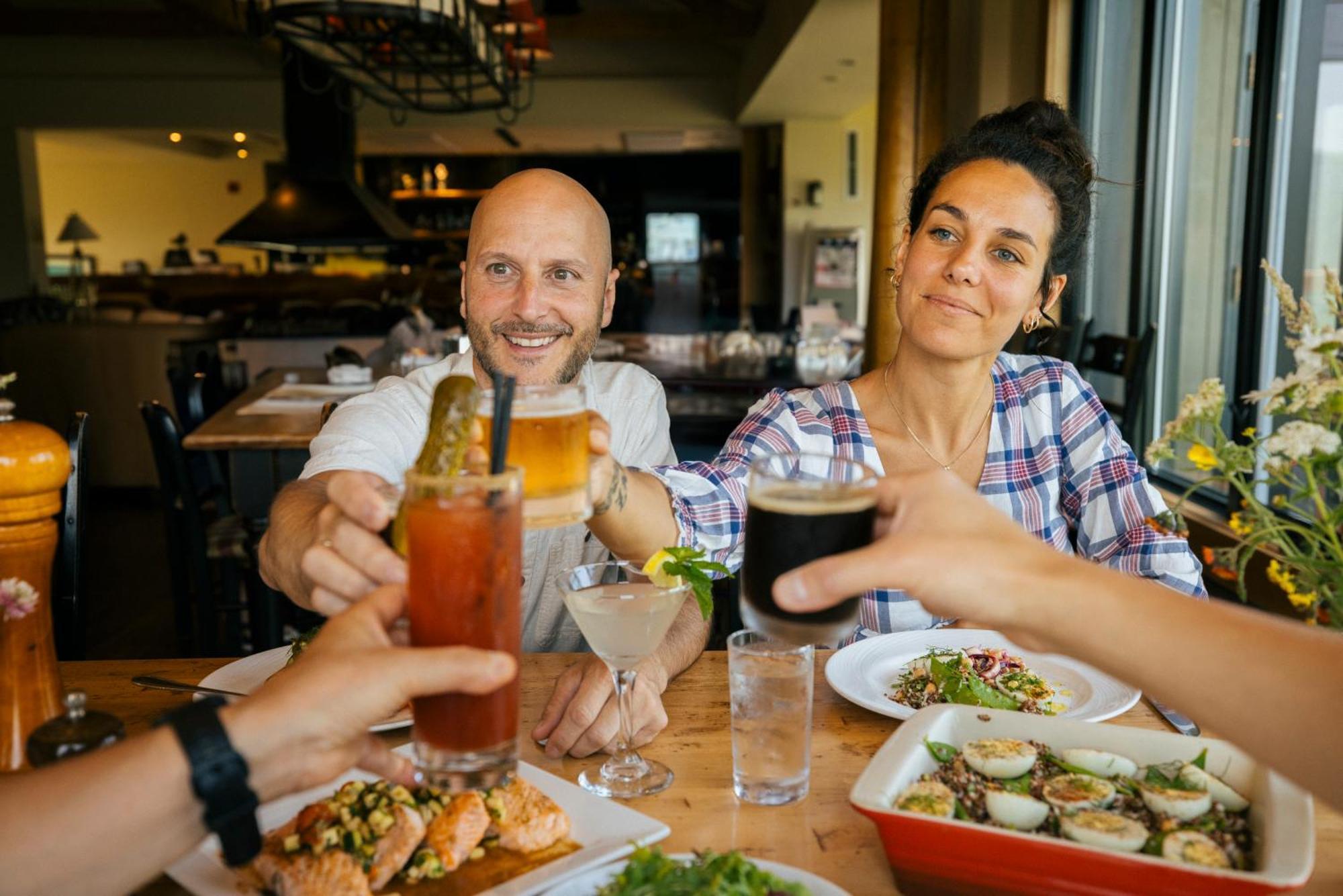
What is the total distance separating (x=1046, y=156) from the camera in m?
1.90

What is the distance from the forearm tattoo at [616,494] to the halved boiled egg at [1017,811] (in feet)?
1.93

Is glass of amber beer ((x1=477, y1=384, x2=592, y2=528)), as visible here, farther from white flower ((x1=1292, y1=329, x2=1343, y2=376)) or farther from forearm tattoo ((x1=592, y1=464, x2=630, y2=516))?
white flower ((x1=1292, y1=329, x2=1343, y2=376))

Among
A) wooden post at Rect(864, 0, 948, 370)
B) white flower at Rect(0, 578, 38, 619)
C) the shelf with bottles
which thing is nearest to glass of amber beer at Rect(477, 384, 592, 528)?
white flower at Rect(0, 578, 38, 619)

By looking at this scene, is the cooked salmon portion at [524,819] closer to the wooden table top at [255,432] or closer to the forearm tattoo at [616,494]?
the forearm tattoo at [616,494]

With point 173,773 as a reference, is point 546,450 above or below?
above

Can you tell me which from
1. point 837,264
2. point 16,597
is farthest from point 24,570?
point 837,264

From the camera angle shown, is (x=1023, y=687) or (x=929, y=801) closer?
(x=929, y=801)

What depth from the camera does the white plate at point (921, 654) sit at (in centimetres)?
129

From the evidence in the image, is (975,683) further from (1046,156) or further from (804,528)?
(1046,156)

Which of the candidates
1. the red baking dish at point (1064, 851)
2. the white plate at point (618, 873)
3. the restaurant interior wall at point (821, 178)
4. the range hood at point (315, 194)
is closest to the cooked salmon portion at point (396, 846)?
the white plate at point (618, 873)

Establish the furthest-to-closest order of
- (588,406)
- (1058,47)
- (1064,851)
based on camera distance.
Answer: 1. (1058,47)
2. (588,406)
3. (1064,851)

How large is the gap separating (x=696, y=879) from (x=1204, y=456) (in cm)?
60

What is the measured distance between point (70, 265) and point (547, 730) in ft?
57.7

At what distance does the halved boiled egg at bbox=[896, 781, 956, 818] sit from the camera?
92 centimetres
